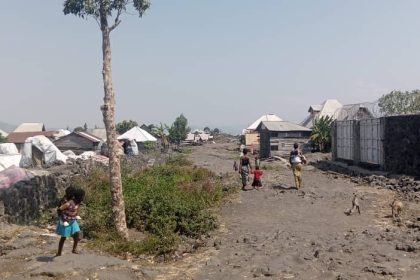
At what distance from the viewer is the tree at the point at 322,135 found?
3206 centimetres

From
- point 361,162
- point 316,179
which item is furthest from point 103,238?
point 361,162

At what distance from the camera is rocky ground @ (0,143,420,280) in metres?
6.62

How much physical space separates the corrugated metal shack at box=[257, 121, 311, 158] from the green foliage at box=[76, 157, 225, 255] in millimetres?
18567

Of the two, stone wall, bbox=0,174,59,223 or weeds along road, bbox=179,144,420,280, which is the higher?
stone wall, bbox=0,174,59,223

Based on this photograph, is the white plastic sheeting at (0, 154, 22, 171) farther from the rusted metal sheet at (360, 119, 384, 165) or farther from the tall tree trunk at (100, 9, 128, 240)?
the rusted metal sheet at (360, 119, 384, 165)

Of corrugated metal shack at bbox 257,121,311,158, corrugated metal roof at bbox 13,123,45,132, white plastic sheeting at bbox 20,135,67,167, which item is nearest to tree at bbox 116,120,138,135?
corrugated metal roof at bbox 13,123,45,132

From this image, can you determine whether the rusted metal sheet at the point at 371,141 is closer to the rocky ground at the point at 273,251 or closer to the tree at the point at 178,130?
the rocky ground at the point at 273,251

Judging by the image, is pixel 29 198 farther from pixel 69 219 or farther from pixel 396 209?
pixel 396 209

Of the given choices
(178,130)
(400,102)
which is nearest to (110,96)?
(400,102)

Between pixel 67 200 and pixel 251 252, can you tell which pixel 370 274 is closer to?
pixel 251 252

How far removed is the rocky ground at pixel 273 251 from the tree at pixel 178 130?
4956cm

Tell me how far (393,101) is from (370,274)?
40.7 metres

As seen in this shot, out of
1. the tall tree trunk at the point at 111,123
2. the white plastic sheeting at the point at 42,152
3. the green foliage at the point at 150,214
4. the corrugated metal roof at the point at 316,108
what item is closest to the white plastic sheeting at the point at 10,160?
the white plastic sheeting at the point at 42,152

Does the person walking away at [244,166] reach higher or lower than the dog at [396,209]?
higher
